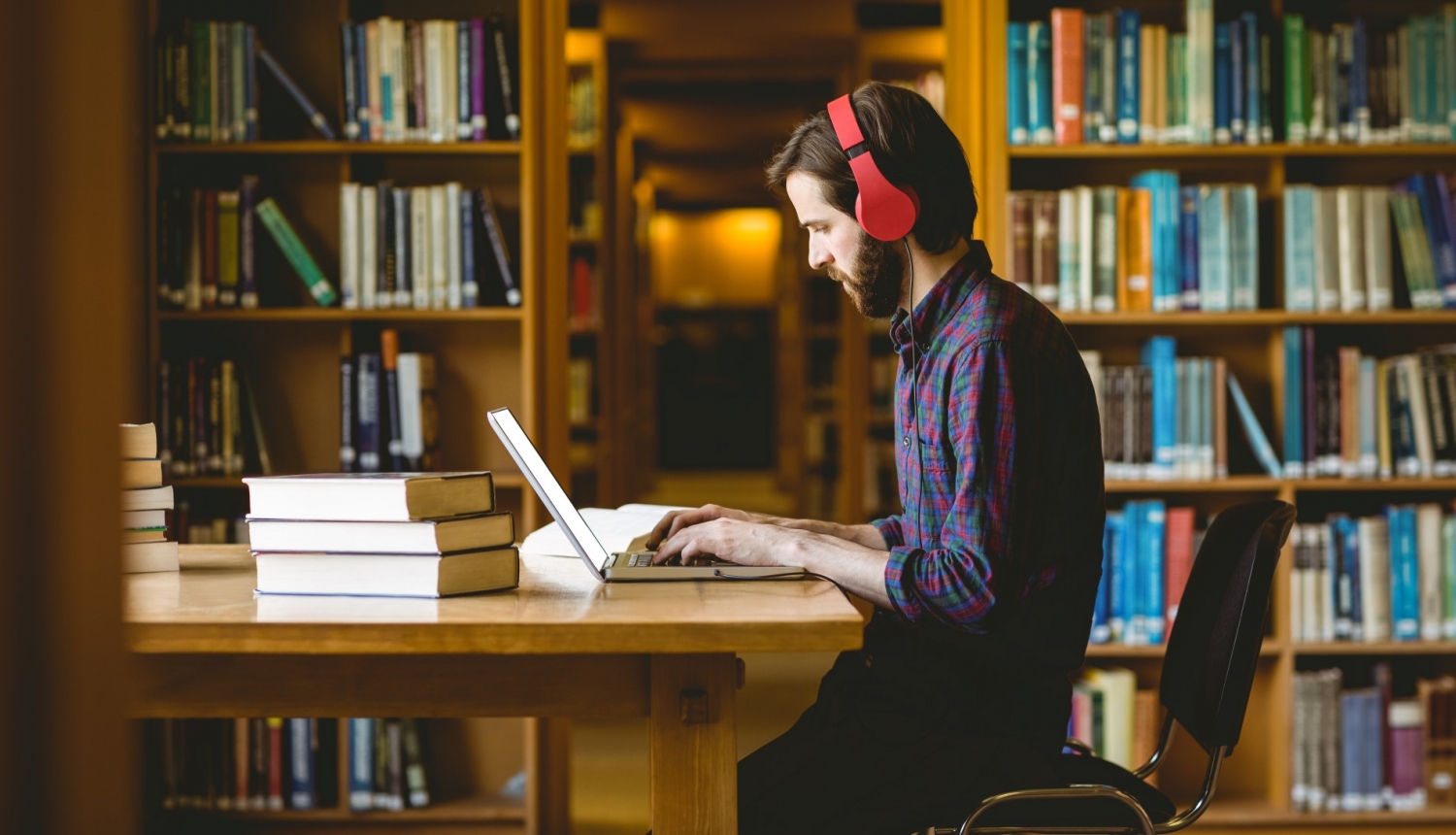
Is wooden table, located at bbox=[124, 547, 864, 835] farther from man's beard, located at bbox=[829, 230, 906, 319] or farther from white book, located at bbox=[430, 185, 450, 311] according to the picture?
white book, located at bbox=[430, 185, 450, 311]

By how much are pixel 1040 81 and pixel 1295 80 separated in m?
0.58

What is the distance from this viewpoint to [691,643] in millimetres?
1040

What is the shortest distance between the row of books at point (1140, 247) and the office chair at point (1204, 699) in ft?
4.01

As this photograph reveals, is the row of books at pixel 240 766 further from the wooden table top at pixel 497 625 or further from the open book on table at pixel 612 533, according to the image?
the wooden table top at pixel 497 625

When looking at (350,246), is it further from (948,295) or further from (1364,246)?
(1364,246)

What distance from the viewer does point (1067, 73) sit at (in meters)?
2.65

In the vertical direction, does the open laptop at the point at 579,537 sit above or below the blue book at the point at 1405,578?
above

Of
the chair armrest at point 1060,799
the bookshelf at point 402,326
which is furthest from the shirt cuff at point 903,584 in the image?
the bookshelf at point 402,326

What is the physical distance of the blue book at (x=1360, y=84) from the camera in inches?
105

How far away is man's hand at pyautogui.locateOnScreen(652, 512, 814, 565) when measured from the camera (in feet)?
4.36

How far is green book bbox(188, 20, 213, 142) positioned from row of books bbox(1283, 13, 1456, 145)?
2.41 metres

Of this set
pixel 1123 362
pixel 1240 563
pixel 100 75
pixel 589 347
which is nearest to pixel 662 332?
pixel 589 347

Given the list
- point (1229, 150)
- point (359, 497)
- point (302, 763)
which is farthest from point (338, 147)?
point (1229, 150)

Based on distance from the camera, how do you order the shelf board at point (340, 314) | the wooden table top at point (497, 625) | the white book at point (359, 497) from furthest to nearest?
the shelf board at point (340, 314)
the white book at point (359, 497)
the wooden table top at point (497, 625)
